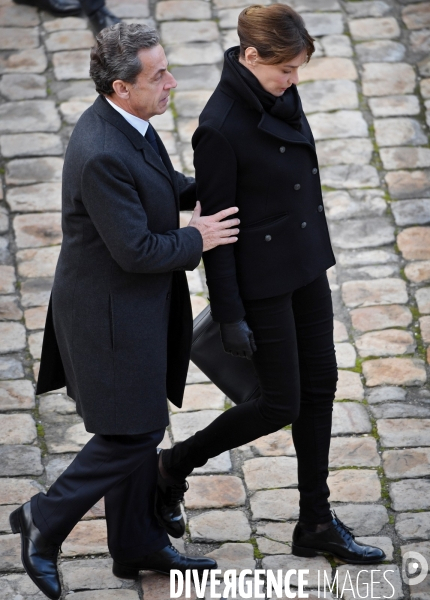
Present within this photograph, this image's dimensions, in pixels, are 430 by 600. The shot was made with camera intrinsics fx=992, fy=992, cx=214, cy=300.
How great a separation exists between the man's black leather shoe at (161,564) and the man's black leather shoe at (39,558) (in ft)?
1.08

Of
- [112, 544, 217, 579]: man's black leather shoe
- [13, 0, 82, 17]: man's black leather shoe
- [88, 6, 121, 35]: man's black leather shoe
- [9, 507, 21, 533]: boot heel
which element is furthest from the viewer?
[13, 0, 82, 17]: man's black leather shoe

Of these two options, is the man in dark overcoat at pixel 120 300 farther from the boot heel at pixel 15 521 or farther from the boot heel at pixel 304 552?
the boot heel at pixel 304 552

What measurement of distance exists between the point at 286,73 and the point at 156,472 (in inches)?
58.7

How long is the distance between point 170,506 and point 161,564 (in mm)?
213

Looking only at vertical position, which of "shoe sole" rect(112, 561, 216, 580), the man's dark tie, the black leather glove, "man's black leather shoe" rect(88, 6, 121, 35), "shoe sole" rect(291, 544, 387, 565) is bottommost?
"shoe sole" rect(291, 544, 387, 565)

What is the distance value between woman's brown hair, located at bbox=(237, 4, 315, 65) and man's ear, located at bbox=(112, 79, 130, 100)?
1.36 feet

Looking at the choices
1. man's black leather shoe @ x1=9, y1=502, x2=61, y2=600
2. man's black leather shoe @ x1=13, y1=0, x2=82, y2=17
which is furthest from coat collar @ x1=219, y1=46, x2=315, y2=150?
man's black leather shoe @ x1=13, y1=0, x2=82, y2=17

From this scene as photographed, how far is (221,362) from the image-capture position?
3.74 m

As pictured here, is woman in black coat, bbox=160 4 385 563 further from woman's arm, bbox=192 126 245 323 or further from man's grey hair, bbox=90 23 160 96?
man's grey hair, bbox=90 23 160 96

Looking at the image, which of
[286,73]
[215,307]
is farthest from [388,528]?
[286,73]

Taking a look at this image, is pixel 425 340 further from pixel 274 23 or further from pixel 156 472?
pixel 274 23

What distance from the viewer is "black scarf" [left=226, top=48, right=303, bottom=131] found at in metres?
3.13

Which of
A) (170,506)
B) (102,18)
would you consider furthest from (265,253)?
(102,18)

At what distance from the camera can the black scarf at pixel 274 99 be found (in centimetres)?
313
